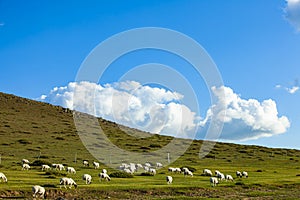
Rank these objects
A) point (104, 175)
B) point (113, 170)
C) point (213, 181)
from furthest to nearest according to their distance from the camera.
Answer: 1. point (113, 170)
2. point (104, 175)
3. point (213, 181)

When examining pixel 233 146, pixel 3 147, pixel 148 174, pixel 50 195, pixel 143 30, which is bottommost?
pixel 50 195

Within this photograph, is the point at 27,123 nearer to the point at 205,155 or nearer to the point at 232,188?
the point at 205,155

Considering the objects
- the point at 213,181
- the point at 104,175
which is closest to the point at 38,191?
the point at 104,175

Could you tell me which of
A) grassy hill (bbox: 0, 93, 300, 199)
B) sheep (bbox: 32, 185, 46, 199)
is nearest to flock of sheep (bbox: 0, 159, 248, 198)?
sheep (bbox: 32, 185, 46, 199)

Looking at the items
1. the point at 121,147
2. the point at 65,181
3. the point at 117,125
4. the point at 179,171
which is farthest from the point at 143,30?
the point at 117,125

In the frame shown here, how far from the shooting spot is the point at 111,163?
78312 millimetres

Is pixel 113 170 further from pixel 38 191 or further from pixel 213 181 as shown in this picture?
pixel 38 191

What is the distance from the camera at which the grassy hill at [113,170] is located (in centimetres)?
4250

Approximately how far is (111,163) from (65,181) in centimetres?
3662

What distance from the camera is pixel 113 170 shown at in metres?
66.8

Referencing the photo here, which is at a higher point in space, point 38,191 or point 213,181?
point 213,181

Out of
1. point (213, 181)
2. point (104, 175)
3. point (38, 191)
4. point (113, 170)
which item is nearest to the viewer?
point (38, 191)

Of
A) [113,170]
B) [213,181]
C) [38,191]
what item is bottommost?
[38,191]

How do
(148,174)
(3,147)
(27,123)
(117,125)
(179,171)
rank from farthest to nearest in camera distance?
1. (117,125)
2. (27,123)
3. (3,147)
4. (179,171)
5. (148,174)
